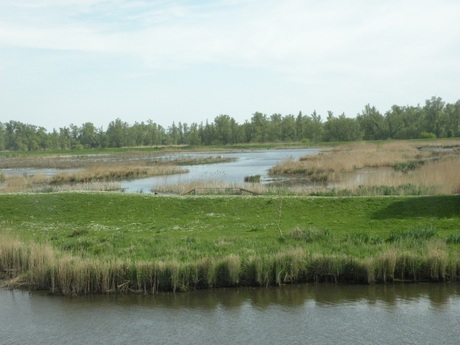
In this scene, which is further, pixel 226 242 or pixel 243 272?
pixel 226 242

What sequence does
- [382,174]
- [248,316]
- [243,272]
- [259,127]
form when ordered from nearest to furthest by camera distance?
1. [248,316]
2. [243,272]
3. [382,174]
4. [259,127]

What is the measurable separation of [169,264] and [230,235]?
3.74 meters

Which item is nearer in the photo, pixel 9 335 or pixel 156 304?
pixel 9 335

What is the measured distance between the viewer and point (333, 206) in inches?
818

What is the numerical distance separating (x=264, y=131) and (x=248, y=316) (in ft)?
416

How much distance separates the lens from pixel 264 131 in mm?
138250

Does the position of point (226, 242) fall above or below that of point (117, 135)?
below

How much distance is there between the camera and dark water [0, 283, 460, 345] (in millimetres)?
11250

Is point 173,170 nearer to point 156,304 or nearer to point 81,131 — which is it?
point 156,304

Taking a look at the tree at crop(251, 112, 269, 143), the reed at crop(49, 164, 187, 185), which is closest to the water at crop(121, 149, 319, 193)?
the reed at crop(49, 164, 187, 185)

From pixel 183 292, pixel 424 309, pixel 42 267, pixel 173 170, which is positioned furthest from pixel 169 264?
pixel 173 170

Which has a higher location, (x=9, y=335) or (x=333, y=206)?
(x=333, y=206)

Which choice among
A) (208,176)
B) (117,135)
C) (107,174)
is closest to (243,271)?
(208,176)

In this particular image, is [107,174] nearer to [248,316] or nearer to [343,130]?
[248,316]
